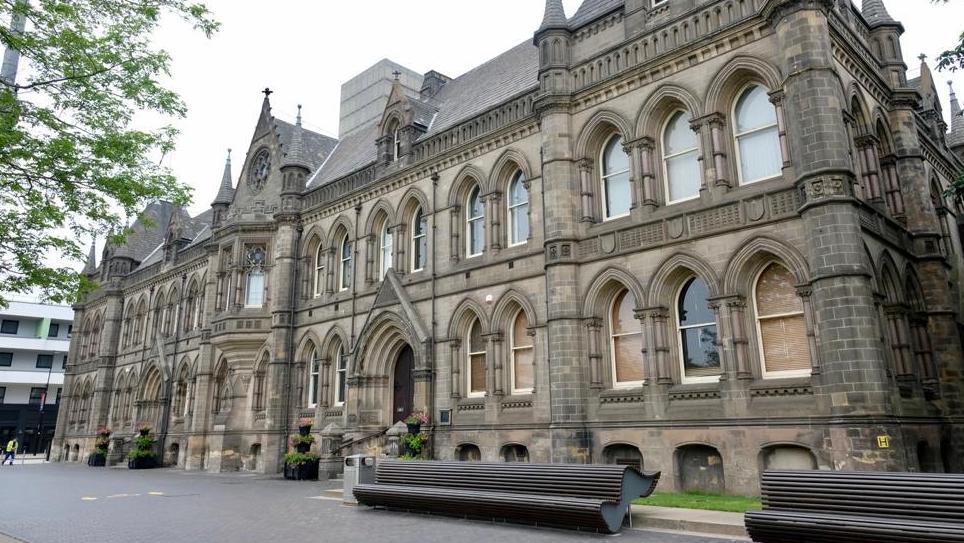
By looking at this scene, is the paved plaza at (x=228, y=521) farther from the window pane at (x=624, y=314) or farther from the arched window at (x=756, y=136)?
the arched window at (x=756, y=136)

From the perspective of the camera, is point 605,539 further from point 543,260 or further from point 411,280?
point 411,280

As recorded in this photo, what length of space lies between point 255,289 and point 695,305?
68.3 ft

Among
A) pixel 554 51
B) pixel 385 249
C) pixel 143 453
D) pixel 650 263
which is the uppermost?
pixel 554 51

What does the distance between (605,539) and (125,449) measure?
1427 inches

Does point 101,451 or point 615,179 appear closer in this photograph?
point 615,179

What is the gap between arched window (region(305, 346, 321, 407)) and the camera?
27188 millimetres

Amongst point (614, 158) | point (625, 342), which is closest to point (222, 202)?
point (614, 158)

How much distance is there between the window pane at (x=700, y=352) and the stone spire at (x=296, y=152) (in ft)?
65.0

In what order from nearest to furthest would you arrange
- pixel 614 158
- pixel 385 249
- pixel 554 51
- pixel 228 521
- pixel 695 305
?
pixel 228 521, pixel 695 305, pixel 614 158, pixel 554 51, pixel 385 249

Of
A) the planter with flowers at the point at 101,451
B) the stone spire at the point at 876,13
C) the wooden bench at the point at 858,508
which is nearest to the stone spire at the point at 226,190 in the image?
the planter with flowers at the point at 101,451

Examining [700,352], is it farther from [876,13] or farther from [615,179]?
[876,13]

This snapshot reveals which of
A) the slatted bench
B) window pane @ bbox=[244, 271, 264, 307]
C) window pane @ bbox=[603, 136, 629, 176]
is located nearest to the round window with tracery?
window pane @ bbox=[244, 271, 264, 307]

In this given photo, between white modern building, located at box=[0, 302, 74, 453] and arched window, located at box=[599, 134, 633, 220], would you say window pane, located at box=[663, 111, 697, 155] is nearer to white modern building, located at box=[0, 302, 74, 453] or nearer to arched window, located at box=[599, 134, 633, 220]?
arched window, located at box=[599, 134, 633, 220]

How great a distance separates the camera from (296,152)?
98.3ft
